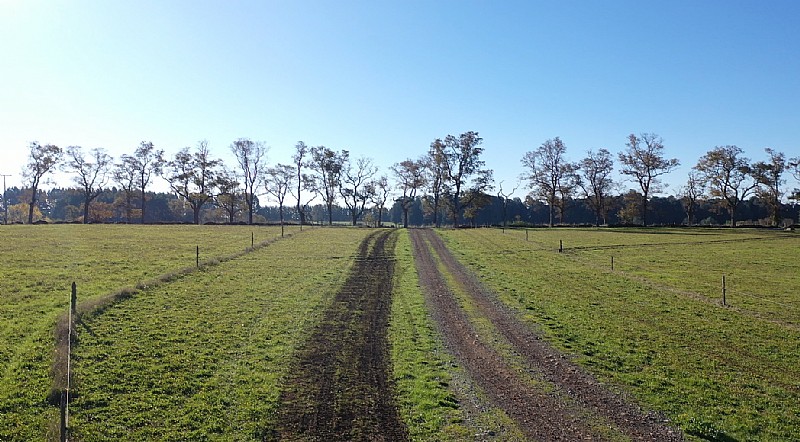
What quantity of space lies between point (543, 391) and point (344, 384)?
14.8ft

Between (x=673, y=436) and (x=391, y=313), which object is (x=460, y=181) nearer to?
(x=391, y=313)

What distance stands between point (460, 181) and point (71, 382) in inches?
3512

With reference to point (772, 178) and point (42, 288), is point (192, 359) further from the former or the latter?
point (772, 178)

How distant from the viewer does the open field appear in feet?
31.1

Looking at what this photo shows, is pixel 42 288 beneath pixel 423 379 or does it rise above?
above

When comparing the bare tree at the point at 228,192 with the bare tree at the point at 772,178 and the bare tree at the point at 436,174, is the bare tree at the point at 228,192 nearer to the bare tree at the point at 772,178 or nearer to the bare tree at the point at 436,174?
the bare tree at the point at 436,174

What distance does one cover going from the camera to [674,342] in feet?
51.9

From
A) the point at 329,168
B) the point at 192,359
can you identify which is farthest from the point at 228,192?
the point at 192,359

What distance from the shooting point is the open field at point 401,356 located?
31.1 feet

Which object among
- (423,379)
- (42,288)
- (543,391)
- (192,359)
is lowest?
(543,391)

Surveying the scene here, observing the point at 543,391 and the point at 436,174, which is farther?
the point at 436,174

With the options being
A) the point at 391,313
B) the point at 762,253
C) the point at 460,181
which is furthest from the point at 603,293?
the point at 460,181

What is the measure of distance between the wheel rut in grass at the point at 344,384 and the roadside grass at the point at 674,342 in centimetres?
555

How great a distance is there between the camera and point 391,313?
18703 millimetres
